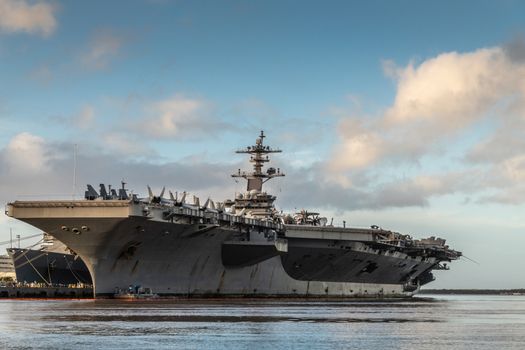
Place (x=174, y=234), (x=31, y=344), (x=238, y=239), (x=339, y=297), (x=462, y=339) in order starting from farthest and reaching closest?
(x=339, y=297), (x=238, y=239), (x=174, y=234), (x=462, y=339), (x=31, y=344)

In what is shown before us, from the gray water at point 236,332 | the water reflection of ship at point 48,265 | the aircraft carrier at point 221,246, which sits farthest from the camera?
the water reflection of ship at point 48,265

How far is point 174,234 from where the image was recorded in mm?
39250

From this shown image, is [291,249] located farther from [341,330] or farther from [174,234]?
[341,330]

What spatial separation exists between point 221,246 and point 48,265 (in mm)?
15338

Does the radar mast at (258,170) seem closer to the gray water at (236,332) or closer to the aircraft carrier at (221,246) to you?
the aircraft carrier at (221,246)

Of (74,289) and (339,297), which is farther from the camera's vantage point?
(339,297)

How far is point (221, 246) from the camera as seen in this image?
1694 inches

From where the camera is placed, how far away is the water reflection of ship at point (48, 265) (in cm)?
5300

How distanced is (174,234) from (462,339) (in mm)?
20201

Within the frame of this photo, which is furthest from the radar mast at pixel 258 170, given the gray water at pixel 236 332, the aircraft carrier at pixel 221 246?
the gray water at pixel 236 332

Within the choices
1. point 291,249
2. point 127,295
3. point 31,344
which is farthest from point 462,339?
point 291,249

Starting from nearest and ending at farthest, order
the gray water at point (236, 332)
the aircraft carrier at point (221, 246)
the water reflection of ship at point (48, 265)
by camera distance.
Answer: the gray water at point (236, 332), the aircraft carrier at point (221, 246), the water reflection of ship at point (48, 265)

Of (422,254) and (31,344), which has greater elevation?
(422,254)

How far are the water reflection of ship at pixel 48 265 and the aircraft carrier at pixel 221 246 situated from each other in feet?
34.4
